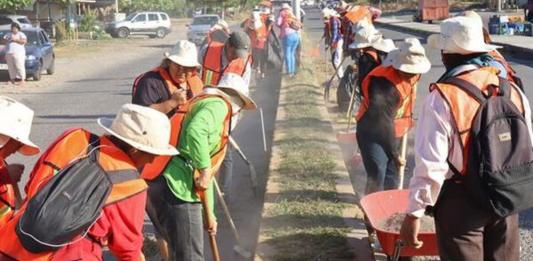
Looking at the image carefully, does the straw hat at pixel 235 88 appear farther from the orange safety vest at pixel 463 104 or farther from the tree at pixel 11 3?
the tree at pixel 11 3

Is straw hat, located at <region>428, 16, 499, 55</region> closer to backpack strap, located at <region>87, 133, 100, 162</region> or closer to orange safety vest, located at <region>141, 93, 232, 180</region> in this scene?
orange safety vest, located at <region>141, 93, 232, 180</region>

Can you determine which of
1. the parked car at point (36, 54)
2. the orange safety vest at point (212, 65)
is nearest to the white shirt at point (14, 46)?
the parked car at point (36, 54)

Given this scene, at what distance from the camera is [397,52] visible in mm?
5516

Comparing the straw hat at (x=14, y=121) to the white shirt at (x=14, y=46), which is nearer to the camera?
the straw hat at (x=14, y=121)

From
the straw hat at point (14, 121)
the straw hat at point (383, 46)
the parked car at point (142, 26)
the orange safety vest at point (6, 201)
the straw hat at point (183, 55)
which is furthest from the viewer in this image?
the parked car at point (142, 26)

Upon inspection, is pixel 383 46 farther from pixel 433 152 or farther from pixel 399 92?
pixel 433 152

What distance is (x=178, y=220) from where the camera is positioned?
14.3 ft

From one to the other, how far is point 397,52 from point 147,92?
1.82 m

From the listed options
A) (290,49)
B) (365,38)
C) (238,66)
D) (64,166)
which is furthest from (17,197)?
(290,49)

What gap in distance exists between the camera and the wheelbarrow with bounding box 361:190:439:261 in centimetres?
424

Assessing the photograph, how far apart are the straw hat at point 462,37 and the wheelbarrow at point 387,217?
3.81 ft

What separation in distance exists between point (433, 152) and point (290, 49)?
13.3 m

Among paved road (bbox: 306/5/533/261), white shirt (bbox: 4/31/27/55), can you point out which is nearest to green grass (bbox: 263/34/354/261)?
paved road (bbox: 306/5/533/261)

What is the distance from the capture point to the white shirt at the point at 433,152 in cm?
323
